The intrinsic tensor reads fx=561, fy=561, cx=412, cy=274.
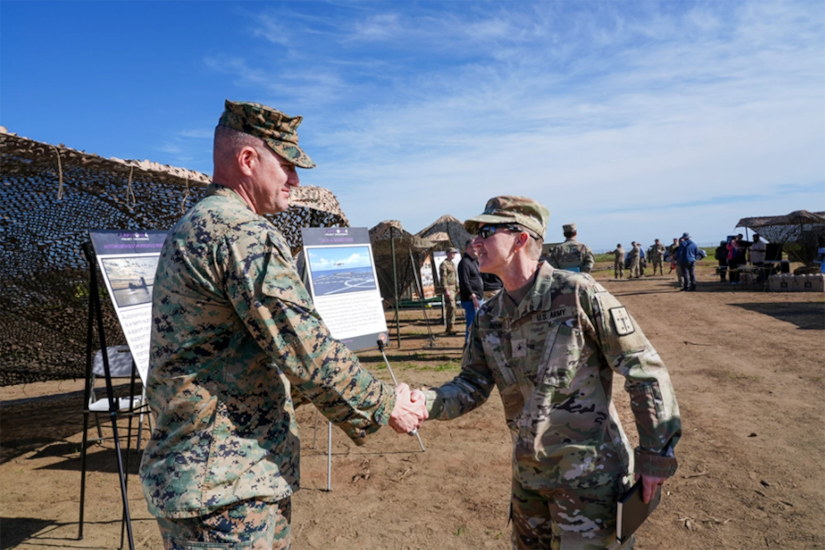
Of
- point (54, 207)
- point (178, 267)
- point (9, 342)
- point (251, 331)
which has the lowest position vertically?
point (9, 342)

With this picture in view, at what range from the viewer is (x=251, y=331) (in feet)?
6.14

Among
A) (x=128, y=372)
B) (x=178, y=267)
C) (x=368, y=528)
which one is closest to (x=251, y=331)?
(x=178, y=267)

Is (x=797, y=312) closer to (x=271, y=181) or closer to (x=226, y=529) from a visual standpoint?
(x=271, y=181)

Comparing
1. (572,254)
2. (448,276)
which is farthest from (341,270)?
(448,276)

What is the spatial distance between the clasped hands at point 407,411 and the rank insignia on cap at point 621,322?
2.91 ft

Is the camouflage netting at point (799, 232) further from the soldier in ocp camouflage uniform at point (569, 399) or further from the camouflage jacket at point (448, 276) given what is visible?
the soldier in ocp camouflage uniform at point (569, 399)

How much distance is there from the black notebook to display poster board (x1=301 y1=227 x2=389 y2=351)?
377cm

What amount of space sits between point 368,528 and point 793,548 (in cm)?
278

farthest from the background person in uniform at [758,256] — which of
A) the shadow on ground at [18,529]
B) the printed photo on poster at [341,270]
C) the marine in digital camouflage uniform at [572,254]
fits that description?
the shadow on ground at [18,529]

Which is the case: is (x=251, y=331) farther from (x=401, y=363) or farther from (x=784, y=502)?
(x=401, y=363)

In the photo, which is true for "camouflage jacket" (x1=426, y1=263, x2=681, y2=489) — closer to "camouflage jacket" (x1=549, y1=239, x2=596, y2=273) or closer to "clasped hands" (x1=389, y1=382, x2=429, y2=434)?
"clasped hands" (x1=389, y1=382, x2=429, y2=434)

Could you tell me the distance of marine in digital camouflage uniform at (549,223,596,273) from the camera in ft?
34.8

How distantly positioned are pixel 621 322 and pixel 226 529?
5.28ft

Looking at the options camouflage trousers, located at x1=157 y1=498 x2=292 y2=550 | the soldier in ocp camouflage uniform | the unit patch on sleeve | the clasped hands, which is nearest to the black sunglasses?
the soldier in ocp camouflage uniform
